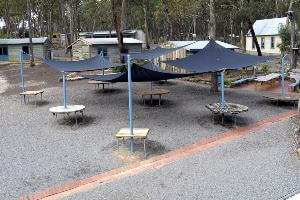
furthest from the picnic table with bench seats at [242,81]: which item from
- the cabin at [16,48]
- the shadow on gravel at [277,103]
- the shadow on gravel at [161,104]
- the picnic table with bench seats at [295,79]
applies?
the cabin at [16,48]

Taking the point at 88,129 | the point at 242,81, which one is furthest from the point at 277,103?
the point at 88,129

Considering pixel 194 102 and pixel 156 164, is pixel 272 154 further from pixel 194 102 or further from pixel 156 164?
pixel 194 102

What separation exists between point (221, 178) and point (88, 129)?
555 centimetres

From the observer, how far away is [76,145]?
9750mm

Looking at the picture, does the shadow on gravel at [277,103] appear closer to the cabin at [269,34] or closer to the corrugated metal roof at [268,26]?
the cabin at [269,34]

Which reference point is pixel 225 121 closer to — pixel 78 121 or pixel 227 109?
pixel 227 109

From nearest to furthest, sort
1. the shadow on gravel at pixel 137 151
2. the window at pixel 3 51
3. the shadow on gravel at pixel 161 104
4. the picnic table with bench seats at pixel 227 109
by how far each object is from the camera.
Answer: the shadow on gravel at pixel 137 151 < the picnic table with bench seats at pixel 227 109 < the shadow on gravel at pixel 161 104 < the window at pixel 3 51

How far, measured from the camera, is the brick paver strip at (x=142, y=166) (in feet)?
22.3

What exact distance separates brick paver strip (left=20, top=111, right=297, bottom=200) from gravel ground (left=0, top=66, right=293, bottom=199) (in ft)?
0.91

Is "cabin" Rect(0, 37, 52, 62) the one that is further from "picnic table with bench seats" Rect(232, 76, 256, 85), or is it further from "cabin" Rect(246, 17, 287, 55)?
"cabin" Rect(246, 17, 287, 55)

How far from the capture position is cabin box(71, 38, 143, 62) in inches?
1168

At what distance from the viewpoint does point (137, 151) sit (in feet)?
29.7

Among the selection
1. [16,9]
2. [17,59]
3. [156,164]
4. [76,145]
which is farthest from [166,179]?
[16,9]

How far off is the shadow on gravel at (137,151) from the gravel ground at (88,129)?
0.09 ft
